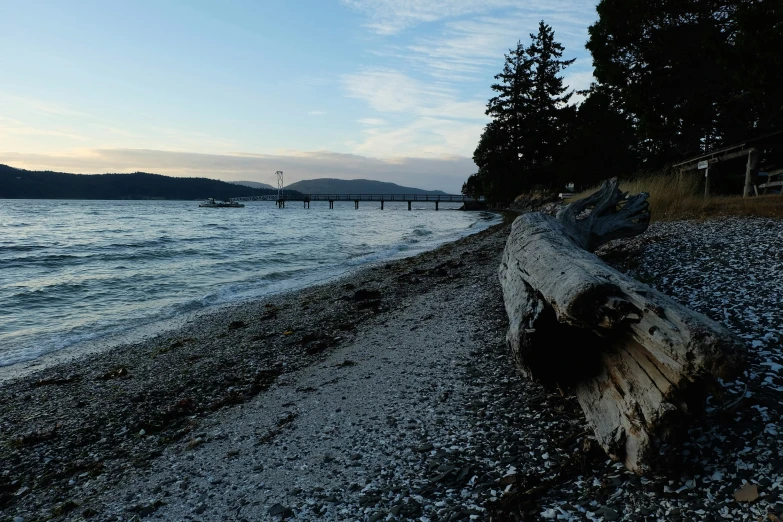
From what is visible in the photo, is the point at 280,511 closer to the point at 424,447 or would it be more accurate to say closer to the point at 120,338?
the point at 424,447

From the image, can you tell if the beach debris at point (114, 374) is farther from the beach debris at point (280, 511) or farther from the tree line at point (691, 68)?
the tree line at point (691, 68)

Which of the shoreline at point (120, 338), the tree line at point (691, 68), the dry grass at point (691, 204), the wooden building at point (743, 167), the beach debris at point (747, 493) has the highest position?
the tree line at point (691, 68)

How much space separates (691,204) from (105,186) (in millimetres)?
157577

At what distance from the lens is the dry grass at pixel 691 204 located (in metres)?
11.2

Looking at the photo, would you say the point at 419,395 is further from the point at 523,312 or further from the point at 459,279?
the point at 459,279

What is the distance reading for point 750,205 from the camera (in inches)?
464

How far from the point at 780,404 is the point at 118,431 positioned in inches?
227

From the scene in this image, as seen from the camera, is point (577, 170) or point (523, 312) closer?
point (523, 312)

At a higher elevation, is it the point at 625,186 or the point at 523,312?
the point at 625,186

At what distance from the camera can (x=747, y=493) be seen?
2633mm

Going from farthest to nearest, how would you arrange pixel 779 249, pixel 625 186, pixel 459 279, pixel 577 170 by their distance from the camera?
pixel 577 170
pixel 625 186
pixel 459 279
pixel 779 249

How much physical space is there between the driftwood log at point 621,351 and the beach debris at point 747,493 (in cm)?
40

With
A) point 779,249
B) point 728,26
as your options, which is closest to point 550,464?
point 779,249

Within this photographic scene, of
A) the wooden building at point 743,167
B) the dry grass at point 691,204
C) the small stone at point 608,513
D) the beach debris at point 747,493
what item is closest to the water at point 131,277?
the small stone at point 608,513
